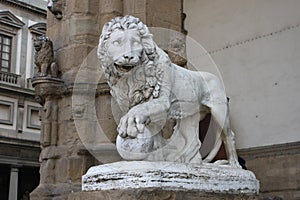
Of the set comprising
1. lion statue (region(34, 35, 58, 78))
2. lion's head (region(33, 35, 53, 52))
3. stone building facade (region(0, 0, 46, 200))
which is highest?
stone building facade (region(0, 0, 46, 200))

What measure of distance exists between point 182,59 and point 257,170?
3383mm

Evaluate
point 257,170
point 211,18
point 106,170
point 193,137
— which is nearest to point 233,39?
point 211,18

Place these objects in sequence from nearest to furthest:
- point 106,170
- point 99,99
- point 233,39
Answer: point 106,170
point 99,99
point 233,39

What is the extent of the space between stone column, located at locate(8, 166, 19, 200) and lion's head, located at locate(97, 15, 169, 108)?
17.1 meters

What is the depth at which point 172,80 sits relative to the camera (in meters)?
3.63

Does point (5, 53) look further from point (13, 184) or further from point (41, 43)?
point (41, 43)

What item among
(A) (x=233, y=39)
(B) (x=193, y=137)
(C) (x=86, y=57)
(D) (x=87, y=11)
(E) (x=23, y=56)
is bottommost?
(B) (x=193, y=137)

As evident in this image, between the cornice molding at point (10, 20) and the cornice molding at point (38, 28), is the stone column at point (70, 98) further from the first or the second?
the cornice molding at point (38, 28)

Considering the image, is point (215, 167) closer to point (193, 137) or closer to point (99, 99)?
point (193, 137)

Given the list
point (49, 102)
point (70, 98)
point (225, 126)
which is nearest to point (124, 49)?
point (225, 126)

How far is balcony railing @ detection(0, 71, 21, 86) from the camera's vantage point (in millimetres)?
19562

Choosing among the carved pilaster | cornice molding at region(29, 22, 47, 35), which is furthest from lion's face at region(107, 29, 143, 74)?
cornice molding at region(29, 22, 47, 35)

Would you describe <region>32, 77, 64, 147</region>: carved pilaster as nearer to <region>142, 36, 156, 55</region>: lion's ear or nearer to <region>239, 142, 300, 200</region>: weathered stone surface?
<region>142, 36, 156, 55</region>: lion's ear

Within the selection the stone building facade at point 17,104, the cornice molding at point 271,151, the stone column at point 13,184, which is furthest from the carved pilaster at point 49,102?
the stone column at point 13,184
